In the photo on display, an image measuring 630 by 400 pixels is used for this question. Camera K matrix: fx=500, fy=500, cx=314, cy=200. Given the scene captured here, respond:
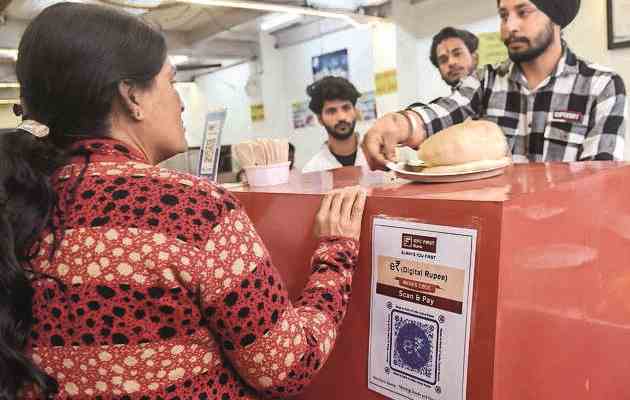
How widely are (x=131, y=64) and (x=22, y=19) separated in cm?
297

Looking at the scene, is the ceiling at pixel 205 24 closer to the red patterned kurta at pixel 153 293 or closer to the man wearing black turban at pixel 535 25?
the man wearing black turban at pixel 535 25

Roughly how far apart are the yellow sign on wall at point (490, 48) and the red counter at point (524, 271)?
300 centimetres

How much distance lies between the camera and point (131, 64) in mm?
711

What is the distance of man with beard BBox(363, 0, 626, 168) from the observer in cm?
131

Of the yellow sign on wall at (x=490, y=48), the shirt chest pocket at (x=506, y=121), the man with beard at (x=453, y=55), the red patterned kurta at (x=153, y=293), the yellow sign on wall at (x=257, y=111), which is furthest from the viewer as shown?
the yellow sign on wall at (x=257, y=111)

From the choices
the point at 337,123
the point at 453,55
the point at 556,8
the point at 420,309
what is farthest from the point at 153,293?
the point at 453,55

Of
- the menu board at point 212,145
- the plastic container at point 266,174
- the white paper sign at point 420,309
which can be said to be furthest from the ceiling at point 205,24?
the white paper sign at point 420,309

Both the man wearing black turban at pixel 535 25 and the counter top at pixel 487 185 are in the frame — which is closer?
the counter top at pixel 487 185

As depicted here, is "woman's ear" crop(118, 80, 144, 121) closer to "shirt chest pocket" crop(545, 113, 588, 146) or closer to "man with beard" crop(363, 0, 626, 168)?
"man with beard" crop(363, 0, 626, 168)

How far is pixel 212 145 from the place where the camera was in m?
1.42

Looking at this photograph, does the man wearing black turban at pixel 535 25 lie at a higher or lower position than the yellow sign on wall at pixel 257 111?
higher

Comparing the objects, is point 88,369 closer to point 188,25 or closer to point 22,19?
point 22,19

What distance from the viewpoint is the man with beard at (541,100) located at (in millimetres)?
1308

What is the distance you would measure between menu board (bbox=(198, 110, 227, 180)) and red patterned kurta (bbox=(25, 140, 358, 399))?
698 mm
